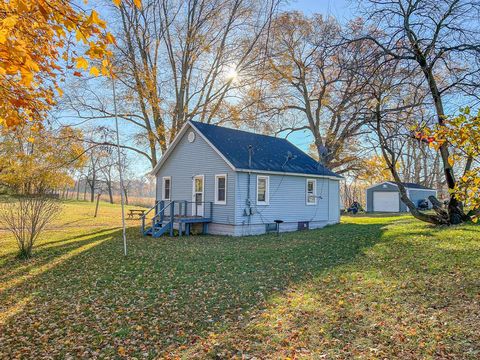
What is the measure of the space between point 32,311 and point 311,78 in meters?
20.8

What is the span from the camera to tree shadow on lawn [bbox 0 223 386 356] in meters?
4.98

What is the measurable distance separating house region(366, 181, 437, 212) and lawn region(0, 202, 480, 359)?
24.9 m

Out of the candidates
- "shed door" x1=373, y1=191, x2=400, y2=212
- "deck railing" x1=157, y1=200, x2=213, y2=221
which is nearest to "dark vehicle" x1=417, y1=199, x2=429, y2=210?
"shed door" x1=373, y1=191, x2=400, y2=212

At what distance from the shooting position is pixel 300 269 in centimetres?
845

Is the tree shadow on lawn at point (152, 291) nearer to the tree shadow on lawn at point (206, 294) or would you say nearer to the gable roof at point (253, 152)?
the tree shadow on lawn at point (206, 294)

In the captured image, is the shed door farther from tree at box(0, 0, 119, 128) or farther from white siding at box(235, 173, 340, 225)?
tree at box(0, 0, 119, 128)

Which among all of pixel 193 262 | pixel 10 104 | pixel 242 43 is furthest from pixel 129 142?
pixel 10 104

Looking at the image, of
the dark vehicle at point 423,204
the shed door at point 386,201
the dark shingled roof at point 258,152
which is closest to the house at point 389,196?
the shed door at point 386,201

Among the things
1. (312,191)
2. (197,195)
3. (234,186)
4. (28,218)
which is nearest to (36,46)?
(28,218)

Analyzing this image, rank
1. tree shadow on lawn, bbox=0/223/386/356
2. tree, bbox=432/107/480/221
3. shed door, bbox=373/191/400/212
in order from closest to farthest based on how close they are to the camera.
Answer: tree, bbox=432/107/480/221
tree shadow on lawn, bbox=0/223/386/356
shed door, bbox=373/191/400/212

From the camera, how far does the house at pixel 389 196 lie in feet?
112

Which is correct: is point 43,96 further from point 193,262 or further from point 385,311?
point 385,311

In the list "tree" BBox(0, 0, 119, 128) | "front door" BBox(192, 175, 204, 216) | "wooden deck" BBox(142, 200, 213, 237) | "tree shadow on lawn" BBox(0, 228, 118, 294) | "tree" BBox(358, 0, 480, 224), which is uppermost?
"tree" BBox(358, 0, 480, 224)

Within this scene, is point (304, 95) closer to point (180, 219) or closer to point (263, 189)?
point (263, 189)
